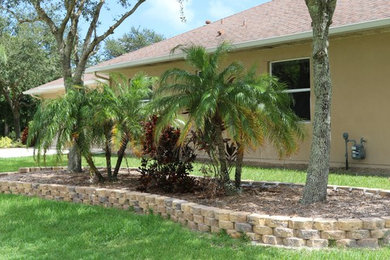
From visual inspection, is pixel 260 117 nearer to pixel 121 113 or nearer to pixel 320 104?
pixel 320 104

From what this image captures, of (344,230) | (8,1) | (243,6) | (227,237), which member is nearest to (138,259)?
(227,237)

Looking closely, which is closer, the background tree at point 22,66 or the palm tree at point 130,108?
the palm tree at point 130,108

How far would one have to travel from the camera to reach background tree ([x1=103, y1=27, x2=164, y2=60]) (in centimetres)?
5021

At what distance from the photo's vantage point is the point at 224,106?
19.9ft

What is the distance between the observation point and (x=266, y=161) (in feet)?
39.4

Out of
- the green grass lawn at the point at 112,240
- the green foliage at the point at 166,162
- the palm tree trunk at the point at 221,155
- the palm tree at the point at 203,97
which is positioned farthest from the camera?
the green foliage at the point at 166,162

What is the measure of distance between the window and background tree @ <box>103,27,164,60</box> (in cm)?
4082

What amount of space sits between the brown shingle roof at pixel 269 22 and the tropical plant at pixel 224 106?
177 cm

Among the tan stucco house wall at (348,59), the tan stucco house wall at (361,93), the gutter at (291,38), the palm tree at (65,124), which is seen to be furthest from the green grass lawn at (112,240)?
the tan stucco house wall at (361,93)

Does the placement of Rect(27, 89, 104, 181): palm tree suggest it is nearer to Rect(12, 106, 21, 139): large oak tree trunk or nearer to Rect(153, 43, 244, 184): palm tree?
Rect(153, 43, 244, 184): palm tree

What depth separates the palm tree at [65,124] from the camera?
289 inches

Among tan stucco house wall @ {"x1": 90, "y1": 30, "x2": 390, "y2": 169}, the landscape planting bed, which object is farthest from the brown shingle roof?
the landscape planting bed

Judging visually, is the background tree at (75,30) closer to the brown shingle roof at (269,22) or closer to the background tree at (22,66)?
the brown shingle roof at (269,22)

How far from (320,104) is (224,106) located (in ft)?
4.35
